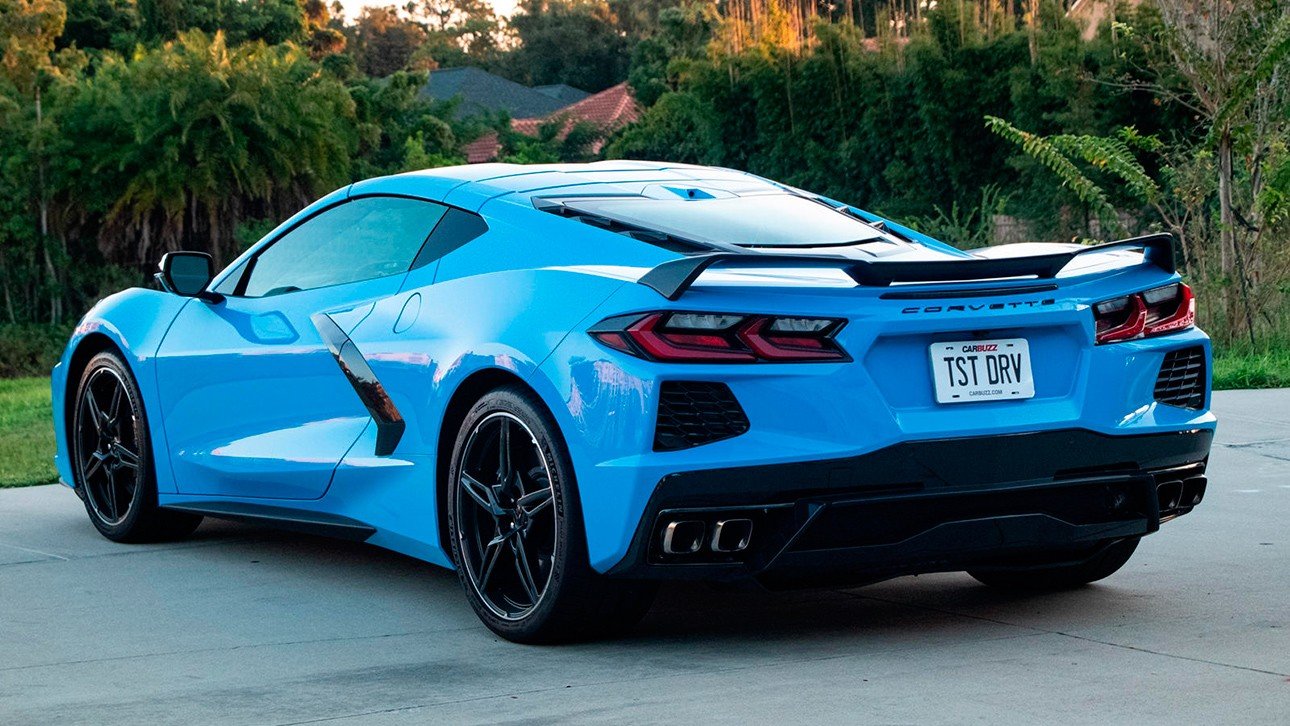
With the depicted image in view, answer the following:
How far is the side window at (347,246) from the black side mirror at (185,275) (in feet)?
0.81

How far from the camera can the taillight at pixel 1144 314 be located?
15.2 feet

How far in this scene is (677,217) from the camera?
515 cm

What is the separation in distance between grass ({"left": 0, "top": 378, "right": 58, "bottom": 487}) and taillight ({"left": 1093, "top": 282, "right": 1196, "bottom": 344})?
575cm

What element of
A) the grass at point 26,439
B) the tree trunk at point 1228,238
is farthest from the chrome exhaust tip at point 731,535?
the tree trunk at point 1228,238

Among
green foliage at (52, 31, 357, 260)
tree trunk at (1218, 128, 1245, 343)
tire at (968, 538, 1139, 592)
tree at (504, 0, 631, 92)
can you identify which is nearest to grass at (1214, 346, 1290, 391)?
tree trunk at (1218, 128, 1245, 343)

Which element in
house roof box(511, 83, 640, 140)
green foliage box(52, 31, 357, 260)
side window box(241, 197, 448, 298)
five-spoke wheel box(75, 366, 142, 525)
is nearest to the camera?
side window box(241, 197, 448, 298)

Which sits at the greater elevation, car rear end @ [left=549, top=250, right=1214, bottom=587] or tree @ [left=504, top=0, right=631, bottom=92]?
car rear end @ [left=549, top=250, right=1214, bottom=587]

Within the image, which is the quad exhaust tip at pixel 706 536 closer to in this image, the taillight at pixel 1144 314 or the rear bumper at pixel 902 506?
the rear bumper at pixel 902 506

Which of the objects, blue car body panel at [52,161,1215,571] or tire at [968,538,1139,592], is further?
tire at [968,538,1139,592]

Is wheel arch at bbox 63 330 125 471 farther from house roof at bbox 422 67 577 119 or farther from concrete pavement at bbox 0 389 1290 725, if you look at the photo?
house roof at bbox 422 67 577 119

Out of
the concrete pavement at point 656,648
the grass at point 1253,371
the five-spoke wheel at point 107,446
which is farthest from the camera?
the grass at point 1253,371

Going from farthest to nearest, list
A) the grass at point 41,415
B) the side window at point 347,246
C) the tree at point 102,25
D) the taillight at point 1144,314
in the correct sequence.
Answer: the tree at point 102,25, the grass at point 41,415, the side window at point 347,246, the taillight at point 1144,314

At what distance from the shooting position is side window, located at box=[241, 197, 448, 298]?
5488 millimetres

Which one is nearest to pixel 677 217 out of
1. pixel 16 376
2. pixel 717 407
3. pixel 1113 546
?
A: pixel 717 407
